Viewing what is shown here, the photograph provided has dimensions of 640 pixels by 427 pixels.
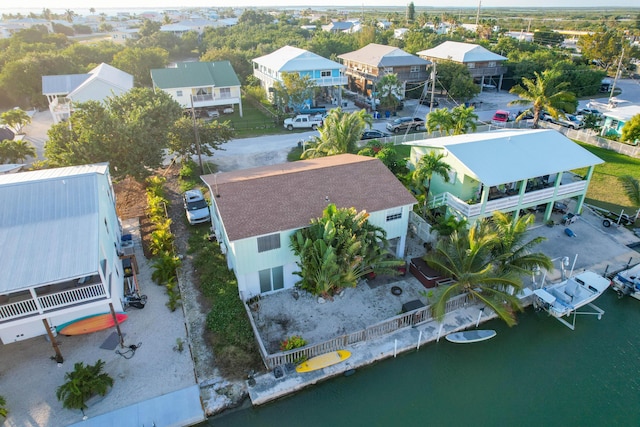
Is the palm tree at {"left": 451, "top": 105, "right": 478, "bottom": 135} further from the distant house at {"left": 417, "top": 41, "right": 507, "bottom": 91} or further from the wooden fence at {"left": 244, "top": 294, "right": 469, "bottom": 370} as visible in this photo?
the distant house at {"left": 417, "top": 41, "right": 507, "bottom": 91}

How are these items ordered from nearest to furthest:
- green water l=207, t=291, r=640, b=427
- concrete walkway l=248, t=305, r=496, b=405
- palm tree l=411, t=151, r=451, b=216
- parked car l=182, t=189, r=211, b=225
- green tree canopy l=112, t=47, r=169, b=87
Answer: green water l=207, t=291, r=640, b=427 < concrete walkway l=248, t=305, r=496, b=405 < palm tree l=411, t=151, r=451, b=216 < parked car l=182, t=189, r=211, b=225 < green tree canopy l=112, t=47, r=169, b=87

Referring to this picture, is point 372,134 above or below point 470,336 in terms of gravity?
above

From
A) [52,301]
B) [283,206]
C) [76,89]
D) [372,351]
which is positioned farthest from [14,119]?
[372,351]

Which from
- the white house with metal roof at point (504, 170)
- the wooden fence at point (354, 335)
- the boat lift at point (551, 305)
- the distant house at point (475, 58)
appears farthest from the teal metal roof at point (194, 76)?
the boat lift at point (551, 305)

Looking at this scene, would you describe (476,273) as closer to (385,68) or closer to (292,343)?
(292,343)

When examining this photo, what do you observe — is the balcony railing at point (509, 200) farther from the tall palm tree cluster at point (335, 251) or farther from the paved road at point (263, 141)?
the paved road at point (263, 141)

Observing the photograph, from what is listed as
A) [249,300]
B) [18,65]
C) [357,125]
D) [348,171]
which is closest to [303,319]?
[249,300]

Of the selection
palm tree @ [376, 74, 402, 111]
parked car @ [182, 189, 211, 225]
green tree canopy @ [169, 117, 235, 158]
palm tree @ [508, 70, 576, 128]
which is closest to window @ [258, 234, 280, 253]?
parked car @ [182, 189, 211, 225]

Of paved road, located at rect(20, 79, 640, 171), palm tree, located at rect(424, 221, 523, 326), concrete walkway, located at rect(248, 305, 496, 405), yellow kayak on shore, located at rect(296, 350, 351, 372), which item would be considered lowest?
concrete walkway, located at rect(248, 305, 496, 405)
